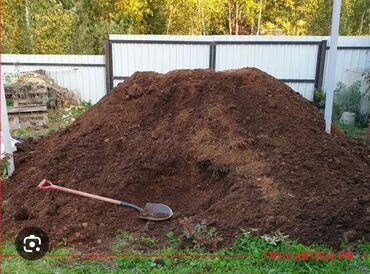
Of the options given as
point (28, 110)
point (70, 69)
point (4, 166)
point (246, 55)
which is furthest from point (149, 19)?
point (4, 166)

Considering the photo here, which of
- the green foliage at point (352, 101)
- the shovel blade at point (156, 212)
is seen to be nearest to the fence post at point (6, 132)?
the shovel blade at point (156, 212)

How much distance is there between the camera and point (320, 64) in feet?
31.0

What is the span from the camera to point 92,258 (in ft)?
11.3

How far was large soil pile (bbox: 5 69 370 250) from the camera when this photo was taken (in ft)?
12.6

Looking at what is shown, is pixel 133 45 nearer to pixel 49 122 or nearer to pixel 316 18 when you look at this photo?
pixel 49 122

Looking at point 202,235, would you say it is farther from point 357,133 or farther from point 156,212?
point 357,133

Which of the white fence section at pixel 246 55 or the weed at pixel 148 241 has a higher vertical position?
the white fence section at pixel 246 55

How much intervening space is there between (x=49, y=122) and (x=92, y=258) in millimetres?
5767

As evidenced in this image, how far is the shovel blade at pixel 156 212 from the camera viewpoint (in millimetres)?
4047

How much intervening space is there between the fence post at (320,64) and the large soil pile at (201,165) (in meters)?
3.72

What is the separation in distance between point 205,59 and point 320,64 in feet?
9.01

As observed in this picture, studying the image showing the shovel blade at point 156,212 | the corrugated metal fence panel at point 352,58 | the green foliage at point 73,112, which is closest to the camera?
the shovel blade at point 156,212

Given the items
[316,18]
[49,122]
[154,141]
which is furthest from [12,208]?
[316,18]

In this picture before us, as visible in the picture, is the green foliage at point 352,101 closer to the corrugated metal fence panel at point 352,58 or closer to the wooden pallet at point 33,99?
the corrugated metal fence panel at point 352,58
